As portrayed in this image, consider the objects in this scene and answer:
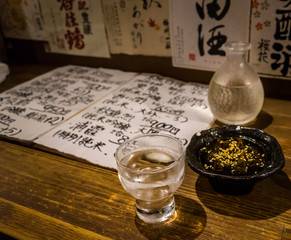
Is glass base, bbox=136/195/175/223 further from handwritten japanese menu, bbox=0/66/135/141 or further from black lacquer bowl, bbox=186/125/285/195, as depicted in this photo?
handwritten japanese menu, bbox=0/66/135/141

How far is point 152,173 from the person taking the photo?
66 cm

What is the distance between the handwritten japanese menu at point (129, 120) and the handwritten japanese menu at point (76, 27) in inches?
19.5

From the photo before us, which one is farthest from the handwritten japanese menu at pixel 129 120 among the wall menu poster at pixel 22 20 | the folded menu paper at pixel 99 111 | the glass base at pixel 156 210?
the wall menu poster at pixel 22 20

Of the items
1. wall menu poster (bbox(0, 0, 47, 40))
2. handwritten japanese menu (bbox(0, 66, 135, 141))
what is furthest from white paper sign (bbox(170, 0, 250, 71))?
wall menu poster (bbox(0, 0, 47, 40))

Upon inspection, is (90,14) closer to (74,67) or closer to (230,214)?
(74,67)

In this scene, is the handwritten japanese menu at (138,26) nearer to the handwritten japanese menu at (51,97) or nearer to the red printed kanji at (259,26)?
the handwritten japanese menu at (51,97)

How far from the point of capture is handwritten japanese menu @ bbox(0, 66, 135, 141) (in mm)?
1301

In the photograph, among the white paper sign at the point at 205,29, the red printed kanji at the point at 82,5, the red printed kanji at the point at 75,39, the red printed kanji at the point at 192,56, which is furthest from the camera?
the red printed kanji at the point at 75,39

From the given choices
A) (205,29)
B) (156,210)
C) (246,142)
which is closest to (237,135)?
(246,142)

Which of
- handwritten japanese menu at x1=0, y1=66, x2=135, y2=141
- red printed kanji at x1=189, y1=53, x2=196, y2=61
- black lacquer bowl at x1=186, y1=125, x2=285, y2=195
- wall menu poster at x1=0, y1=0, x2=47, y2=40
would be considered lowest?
handwritten japanese menu at x1=0, y1=66, x2=135, y2=141

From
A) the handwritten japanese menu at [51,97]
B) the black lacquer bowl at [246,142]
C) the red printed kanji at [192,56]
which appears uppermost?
the black lacquer bowl at [246,142]

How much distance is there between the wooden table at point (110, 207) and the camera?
711 millimetres

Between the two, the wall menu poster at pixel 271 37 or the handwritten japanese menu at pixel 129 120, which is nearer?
the handwritten japanese menu at pixel 129 120

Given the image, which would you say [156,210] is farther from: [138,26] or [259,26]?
[138,26]
